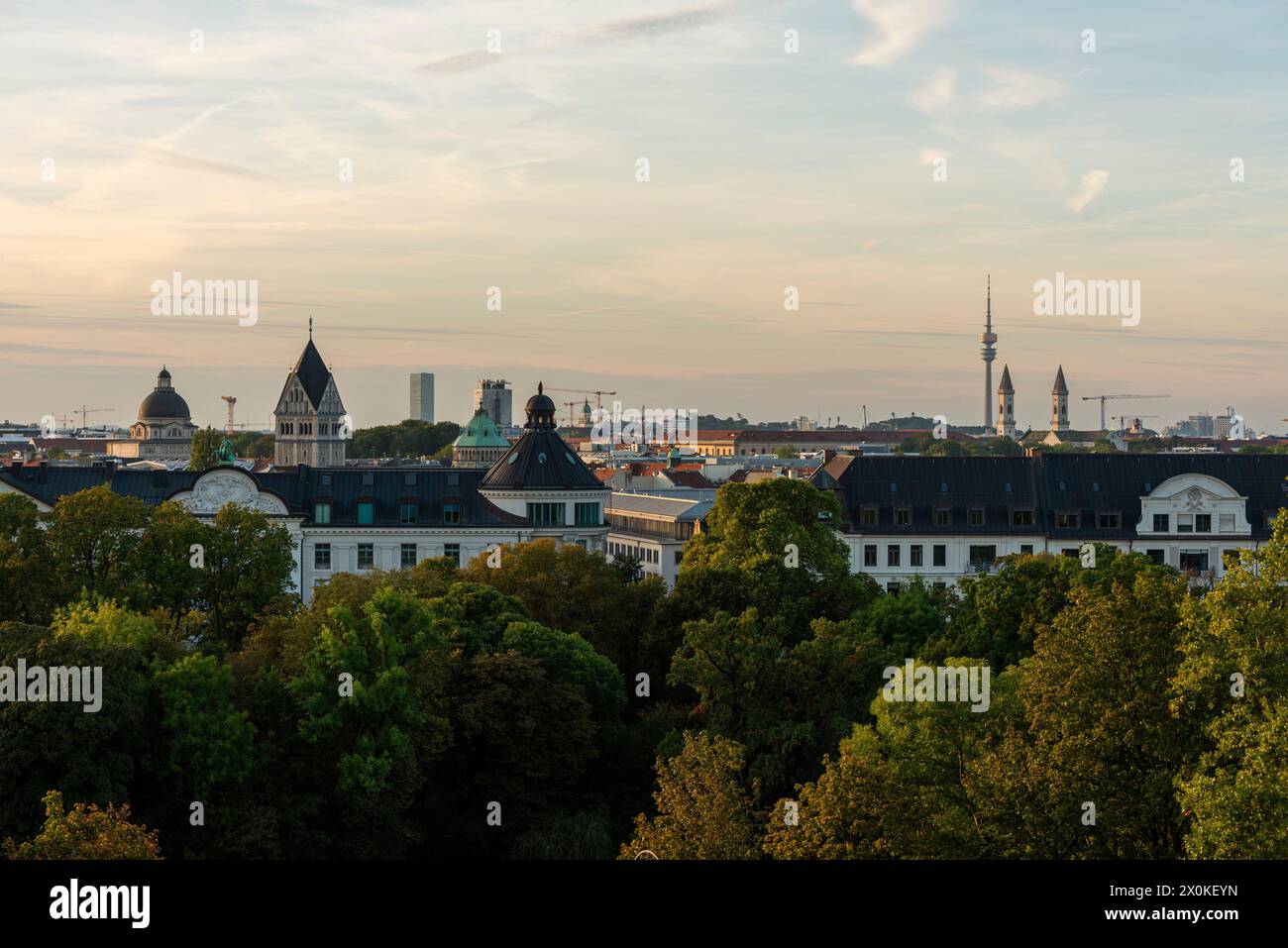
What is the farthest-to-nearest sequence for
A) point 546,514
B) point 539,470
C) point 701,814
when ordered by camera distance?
1. point 539,470
2. point 546,514
3. point 701,814

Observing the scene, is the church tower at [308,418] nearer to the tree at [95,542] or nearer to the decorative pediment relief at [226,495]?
the decorative pediment relief at [226,495]

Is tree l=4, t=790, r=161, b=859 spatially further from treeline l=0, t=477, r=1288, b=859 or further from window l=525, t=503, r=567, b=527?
window l=525, t=503, r=567, b=527

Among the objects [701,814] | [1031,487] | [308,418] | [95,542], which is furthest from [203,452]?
[701,814]

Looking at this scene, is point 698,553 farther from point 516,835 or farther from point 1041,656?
point 1041,656

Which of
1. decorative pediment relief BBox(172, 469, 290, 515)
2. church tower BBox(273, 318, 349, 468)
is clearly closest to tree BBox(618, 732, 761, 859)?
decorative pediment relief BBox(172, 469, 290, 515)

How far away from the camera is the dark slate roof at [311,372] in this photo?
184 metres

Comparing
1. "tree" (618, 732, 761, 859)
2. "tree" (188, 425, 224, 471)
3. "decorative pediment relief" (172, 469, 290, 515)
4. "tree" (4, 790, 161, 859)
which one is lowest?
"tree" (618, 732, 761, 859)

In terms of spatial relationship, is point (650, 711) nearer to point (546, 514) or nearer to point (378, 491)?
point (546, 514)

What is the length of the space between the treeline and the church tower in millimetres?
123544

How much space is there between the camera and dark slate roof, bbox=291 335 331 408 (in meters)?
184

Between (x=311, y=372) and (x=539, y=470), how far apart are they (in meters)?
105

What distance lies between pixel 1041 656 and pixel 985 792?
388 cm

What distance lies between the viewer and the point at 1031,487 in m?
91.6
